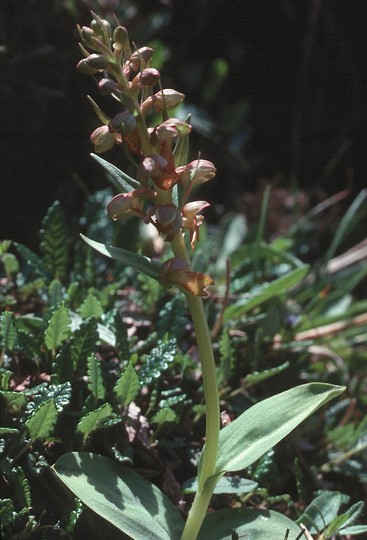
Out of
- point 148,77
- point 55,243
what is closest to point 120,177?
point 148,77

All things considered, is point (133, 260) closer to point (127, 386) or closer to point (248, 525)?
→ point (127, 386)

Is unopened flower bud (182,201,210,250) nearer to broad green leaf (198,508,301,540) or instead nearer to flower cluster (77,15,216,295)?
flower cluster (77,15,216,295)

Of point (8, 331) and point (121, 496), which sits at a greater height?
point (8, 331)

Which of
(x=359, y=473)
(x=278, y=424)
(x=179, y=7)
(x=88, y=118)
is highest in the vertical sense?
(x=179, y=7)

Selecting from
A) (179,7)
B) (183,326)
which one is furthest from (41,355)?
(179,7)

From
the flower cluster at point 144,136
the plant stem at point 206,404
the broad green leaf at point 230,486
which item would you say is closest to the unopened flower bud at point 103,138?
the flower cluster at point 144,136

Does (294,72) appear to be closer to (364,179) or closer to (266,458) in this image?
(364,179)

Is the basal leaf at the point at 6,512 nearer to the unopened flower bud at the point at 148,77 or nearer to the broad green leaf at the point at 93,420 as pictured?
the broad green leaf at the point at 93,420
